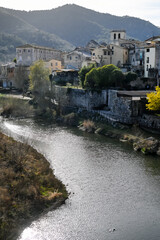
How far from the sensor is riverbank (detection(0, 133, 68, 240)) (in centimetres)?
1662

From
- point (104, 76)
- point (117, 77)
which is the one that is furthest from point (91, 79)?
point (117, 77)

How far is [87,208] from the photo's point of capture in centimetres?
1888

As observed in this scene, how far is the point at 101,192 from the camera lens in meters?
21.2

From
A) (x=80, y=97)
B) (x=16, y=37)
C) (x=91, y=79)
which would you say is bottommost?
(x=80, y=97)

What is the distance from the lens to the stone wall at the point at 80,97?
45.9 m

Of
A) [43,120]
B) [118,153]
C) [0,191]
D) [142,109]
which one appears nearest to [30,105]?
[43,120]

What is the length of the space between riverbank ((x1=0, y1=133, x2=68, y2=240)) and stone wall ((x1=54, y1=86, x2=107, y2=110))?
77.0 feet

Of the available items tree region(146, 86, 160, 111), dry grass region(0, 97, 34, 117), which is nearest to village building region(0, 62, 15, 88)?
dry grass region(0, 97, 34, 117)

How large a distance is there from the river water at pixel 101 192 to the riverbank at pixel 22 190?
685mm

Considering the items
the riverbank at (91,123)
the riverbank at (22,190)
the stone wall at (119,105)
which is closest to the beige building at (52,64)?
the riverbank at (91,123)

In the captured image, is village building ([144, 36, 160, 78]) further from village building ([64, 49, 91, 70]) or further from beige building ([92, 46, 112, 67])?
village building ([64, 49, 91, 70])

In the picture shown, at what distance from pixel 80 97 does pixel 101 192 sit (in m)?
29.3

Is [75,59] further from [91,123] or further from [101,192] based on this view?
[101,192]

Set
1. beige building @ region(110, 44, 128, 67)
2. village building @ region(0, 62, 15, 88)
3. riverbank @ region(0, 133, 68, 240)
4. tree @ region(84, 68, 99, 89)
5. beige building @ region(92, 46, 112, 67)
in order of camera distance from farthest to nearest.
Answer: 1. village building @ region(0, 62, 15, 88)
2. beige building @ region(92, 46, 112, 67)
3. beige building @ region(110, 44, 128, 67)
4. tree @ region(84, 68, 99, 89)
5. riverbank @ region(0, 133, 68, 240)
